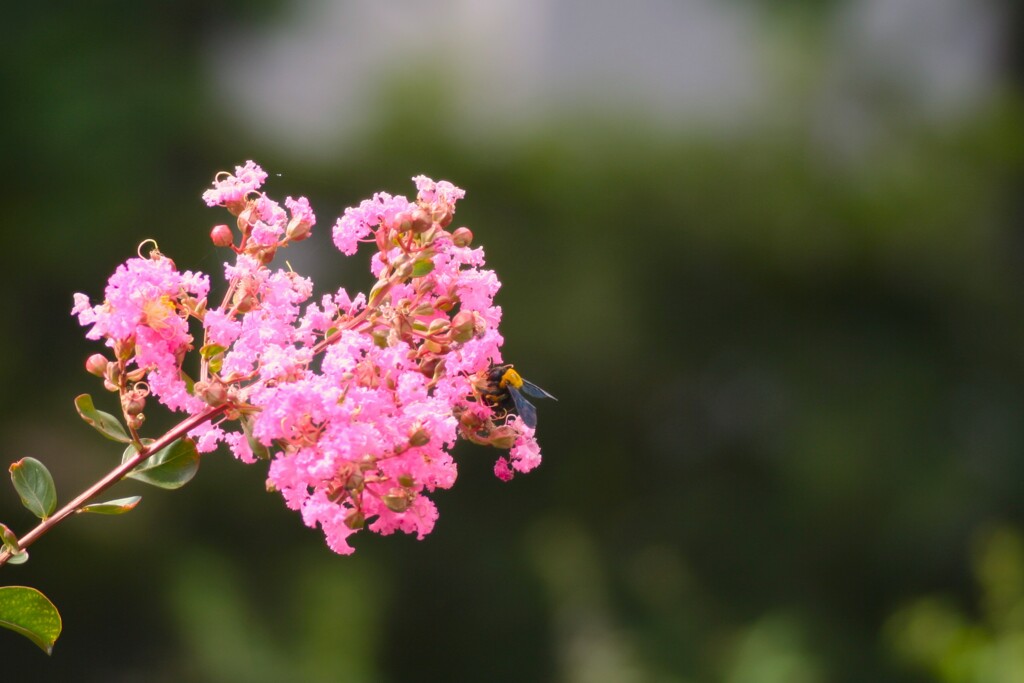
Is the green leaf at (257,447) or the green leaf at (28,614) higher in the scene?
the green leaf at (257,447)

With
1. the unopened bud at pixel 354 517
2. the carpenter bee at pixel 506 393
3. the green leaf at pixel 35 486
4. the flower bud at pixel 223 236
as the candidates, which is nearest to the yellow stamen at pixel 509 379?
the carpenter bee at pixel 506 393

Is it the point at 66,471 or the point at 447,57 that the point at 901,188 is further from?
the point at 66,471

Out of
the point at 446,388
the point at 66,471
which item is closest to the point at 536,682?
the point at 66,471

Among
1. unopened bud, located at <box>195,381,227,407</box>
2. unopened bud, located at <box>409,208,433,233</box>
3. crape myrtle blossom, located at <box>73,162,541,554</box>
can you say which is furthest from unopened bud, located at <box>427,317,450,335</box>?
unopened bud, located at <box>195,381,227,407</box>

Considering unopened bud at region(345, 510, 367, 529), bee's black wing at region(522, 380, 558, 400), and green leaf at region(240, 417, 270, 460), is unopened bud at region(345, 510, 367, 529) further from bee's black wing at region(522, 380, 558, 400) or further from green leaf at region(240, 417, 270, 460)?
bee's black wing at region(522, 380, 558, 400)

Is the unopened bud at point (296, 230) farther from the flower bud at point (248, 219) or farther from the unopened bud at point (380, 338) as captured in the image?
the unopened bud at point (380, 338)
